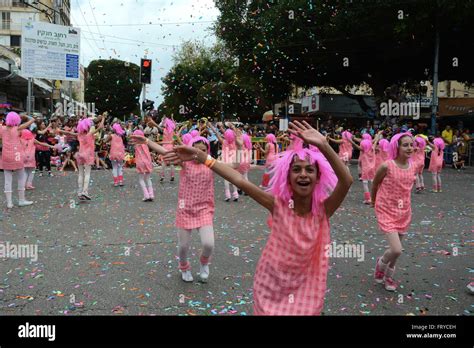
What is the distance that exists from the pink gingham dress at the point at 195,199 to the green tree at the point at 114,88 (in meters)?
59.5

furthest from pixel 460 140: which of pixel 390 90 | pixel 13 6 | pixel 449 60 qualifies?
pixel 13 6

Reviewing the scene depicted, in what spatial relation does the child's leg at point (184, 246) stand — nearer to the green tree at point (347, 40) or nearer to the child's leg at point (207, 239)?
the child's leg at point (207, 239)

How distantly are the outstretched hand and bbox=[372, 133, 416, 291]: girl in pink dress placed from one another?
2.75 meters

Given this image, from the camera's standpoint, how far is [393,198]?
5.35m

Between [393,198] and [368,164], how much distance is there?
6898mm

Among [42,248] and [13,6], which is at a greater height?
[13,6]

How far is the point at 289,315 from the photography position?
2836 millimetres

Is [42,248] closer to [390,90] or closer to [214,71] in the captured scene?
[390,90]

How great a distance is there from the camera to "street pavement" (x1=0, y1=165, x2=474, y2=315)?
181 inches

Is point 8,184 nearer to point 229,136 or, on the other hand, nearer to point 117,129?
point 117,129

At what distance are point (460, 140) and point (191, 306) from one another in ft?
73.1

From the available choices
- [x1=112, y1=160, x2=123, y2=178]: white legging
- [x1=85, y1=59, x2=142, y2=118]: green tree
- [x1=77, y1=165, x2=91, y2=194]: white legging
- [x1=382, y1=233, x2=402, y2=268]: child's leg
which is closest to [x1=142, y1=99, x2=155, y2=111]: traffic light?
[x1=112, y1=160, x2=123, y2=178]: white legging

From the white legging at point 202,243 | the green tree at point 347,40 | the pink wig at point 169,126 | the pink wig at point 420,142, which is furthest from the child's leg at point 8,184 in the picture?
the green tree at point 347,40

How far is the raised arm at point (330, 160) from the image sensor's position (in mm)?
2725
